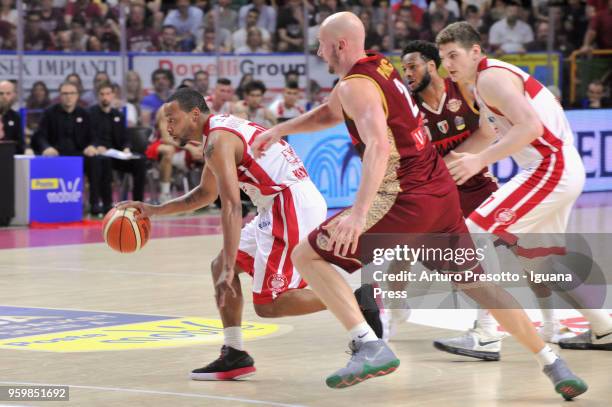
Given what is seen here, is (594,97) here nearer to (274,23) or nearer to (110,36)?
(274,23)

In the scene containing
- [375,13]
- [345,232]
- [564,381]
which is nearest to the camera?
[345,232]

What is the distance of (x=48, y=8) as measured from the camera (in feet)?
59.7

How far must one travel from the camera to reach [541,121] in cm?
756

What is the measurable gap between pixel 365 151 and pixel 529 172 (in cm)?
194

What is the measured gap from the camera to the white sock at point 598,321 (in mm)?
7844

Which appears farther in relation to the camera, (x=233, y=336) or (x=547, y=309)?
(x=547, y=309)

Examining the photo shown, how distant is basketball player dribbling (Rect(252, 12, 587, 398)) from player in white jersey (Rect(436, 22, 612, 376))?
2.84ft

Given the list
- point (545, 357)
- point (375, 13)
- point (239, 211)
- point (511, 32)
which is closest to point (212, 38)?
point (375, 13)

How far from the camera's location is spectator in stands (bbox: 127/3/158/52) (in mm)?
18875

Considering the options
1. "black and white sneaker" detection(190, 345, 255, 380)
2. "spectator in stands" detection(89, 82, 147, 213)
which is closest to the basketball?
"black and white sneaker" detection(190, 345, 255, 380)

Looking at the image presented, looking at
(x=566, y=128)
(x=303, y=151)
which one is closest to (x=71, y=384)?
(x=566, y=128)

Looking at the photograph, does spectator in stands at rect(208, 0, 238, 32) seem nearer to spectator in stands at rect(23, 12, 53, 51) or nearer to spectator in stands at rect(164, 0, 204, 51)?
spectator in stands at rect(164, 0, 204, 51)

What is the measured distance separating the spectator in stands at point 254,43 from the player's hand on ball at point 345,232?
45.5ft

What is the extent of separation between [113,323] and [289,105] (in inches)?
396
